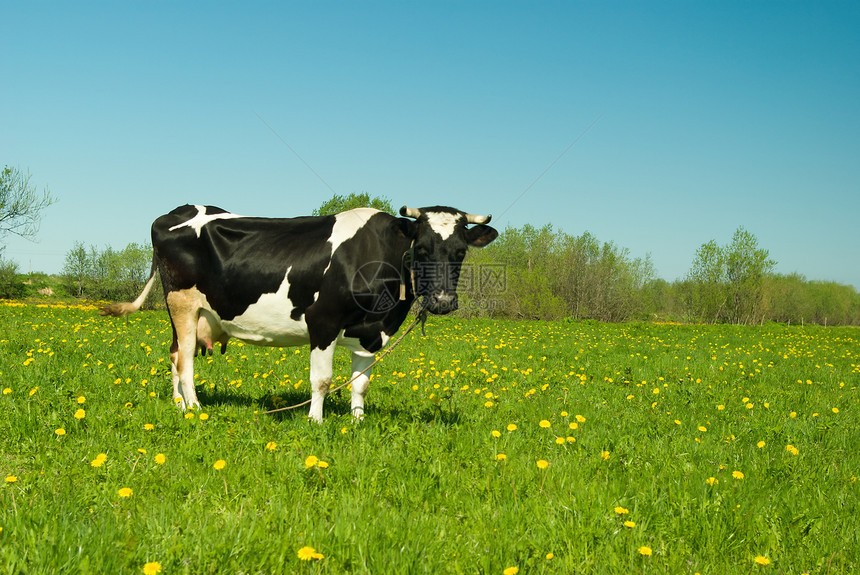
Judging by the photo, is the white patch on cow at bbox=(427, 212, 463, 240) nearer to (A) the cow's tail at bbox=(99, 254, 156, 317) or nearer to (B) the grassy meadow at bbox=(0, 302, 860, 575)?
(B) the grassy meadow at bbox=(0, 302, 860, 575)

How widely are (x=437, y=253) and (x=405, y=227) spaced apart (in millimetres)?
615

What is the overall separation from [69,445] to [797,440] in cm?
708

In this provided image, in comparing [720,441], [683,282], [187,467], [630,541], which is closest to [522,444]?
[630,541]

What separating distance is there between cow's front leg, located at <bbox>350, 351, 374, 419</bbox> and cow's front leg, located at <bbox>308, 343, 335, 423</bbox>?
0.41 m

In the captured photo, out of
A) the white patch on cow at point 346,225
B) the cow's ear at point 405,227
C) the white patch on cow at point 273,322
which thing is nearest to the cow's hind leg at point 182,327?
the white patch on cow at point 273,322

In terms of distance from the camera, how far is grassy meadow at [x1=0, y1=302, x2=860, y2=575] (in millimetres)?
3018

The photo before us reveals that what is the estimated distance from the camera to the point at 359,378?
244 inches

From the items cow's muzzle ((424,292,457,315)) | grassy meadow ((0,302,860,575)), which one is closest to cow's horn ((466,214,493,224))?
cow's muzzle ((424,292,457,315))

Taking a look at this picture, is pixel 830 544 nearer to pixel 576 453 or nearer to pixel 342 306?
pixel 576 453

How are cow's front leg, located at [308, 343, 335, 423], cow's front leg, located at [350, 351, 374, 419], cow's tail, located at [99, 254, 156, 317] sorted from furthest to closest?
cow's tail, located at [99, 254, 156, 317] < cow's front leg, located at [350, 351, 374, 419] < cow's front leg, located at [308, 343, 335, 423]

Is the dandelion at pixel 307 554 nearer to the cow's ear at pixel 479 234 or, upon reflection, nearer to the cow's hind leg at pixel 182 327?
the cow's ear at pixel 479 234

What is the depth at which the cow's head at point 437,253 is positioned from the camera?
5432mm

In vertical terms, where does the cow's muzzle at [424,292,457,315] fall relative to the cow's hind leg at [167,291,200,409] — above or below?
above

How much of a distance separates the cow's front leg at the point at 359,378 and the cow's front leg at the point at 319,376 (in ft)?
1.35
